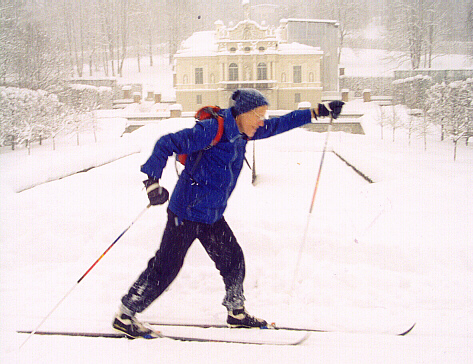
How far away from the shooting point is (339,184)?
338 inches

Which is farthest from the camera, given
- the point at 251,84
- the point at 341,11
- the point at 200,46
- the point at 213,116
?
the point at 341,11

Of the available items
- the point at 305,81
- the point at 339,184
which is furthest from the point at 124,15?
the point at 339,184

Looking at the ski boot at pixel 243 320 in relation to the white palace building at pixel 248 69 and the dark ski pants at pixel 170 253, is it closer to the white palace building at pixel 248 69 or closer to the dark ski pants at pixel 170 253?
the dark ski pants at pixel 170 253

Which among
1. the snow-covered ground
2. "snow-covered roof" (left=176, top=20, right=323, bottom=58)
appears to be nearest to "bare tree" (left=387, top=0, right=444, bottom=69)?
"snow-covered roof" (left=176, top=20, right=323, bottom=58)

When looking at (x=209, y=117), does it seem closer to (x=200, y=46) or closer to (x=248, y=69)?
(x=248, y=69)

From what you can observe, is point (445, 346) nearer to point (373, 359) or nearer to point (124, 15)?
point (373, 359)

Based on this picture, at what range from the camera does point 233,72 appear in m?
26.2

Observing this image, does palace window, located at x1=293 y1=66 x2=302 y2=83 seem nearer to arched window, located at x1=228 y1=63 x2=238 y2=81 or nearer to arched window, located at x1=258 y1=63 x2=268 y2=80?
arched window, located at x1=258 y1=63 x2=268 y2=80

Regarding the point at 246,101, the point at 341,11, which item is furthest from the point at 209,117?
the point at 341,11

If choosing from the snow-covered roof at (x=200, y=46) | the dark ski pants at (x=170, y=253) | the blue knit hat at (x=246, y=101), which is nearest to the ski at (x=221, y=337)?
the dark ski pants at (x=170, y=253)

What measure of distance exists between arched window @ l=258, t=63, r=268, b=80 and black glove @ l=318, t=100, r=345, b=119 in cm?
2486

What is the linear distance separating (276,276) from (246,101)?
1.59 metres

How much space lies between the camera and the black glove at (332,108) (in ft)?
7.25

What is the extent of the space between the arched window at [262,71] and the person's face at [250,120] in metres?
25.2
